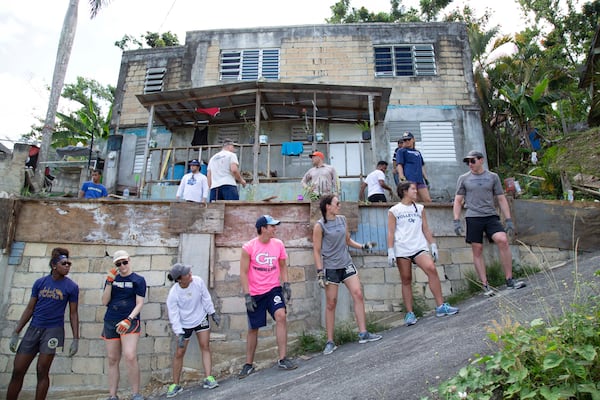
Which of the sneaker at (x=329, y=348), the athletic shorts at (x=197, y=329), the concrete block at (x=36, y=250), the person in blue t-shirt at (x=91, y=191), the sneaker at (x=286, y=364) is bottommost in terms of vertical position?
the sneaker at (x=286, y=364)

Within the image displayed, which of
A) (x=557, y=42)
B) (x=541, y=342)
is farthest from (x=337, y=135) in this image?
(x=557, y=42)

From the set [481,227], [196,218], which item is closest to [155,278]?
[196,218]

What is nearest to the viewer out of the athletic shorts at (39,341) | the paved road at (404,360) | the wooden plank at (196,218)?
the paved road at (404,360)

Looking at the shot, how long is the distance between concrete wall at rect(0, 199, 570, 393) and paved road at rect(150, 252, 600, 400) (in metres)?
0.77

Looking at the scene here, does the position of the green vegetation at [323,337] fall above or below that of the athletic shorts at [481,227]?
below

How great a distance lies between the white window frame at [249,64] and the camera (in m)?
12.5

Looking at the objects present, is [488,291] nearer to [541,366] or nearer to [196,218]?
[541,366]

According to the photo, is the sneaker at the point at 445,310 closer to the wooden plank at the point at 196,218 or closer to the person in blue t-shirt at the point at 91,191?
the wooden plank at the point at 196,218

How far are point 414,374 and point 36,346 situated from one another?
460 cm

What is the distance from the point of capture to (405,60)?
483 inches

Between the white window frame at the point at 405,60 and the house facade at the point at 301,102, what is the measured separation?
0.03 m

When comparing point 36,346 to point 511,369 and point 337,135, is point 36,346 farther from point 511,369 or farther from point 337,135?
point 337,135

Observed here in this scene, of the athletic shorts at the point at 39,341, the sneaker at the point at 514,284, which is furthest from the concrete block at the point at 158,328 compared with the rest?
the sneaker at the point at 514,284

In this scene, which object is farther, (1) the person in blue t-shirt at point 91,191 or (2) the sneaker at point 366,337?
(1) the person in blue t-shirt at point 91,191
